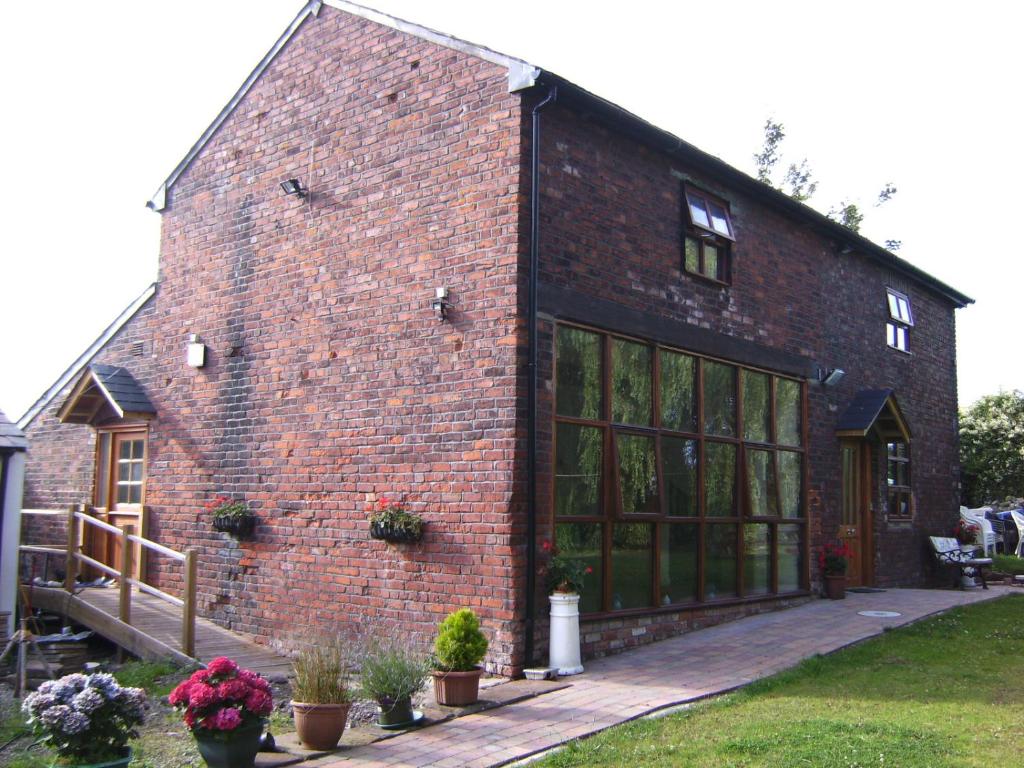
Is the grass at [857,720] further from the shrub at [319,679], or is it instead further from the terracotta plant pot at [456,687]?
the shrub at [319,679]

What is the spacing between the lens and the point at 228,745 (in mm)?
6199

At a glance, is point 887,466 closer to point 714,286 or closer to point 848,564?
point 848,564

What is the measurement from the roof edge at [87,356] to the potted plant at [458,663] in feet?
24.3

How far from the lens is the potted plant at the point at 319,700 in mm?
6816

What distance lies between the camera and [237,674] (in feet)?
21.4

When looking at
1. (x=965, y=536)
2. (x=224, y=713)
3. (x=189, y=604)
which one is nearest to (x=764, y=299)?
(x=189, y=604)

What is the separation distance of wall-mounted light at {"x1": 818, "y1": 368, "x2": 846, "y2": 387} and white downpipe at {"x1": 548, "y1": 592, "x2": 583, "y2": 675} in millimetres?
6771

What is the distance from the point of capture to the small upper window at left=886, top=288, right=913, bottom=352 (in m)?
16.7

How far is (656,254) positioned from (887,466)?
731 cm

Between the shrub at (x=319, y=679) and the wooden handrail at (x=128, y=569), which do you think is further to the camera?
the wooden handrail at (x=128, y=569)

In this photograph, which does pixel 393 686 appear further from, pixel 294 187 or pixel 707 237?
pixel 707 237

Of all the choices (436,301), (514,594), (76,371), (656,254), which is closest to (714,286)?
(656,254)

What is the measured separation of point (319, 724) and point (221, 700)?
820mm

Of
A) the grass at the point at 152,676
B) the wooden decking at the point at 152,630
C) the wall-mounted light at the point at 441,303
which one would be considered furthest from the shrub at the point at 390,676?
the wall-mounted light at the point at 441,303
